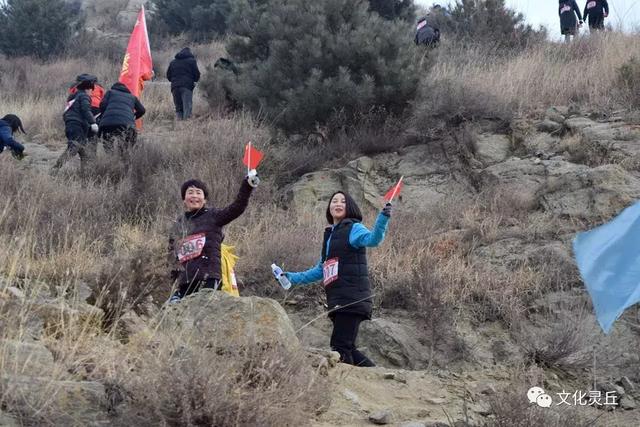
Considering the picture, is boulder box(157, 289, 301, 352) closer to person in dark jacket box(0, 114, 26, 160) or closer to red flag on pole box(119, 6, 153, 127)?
person in dark jacket box(0, 114, 26, 160)

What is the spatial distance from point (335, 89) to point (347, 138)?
0.69 meters

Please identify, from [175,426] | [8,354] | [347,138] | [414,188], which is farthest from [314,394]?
[347,138]

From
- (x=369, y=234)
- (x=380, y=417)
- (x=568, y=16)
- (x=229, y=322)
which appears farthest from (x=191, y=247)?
(x=568, y=16)

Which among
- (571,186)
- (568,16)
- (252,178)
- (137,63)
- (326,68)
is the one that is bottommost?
(571,186)

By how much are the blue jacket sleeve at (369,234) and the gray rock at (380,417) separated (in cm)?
155

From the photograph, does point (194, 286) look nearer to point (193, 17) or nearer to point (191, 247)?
point (191, 247)

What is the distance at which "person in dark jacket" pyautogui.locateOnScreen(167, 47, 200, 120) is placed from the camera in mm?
14289

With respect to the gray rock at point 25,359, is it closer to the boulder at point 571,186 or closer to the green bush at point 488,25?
the boulder at point 571,186

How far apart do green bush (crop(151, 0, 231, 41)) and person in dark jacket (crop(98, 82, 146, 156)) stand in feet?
47.2

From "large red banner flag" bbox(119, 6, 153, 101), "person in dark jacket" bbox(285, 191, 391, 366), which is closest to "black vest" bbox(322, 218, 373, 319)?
"person in dark jacket" bbox(285, 191, 391, 366)

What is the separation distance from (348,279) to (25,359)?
2.79 meters

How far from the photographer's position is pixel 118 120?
10.9 meters

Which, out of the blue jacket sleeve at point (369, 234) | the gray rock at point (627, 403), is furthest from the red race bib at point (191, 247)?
the gray rock at point (627, 403)

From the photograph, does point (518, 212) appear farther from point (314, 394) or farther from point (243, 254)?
point (314, 394)
